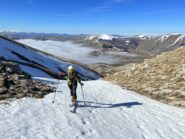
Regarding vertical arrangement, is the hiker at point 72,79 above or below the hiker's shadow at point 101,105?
above

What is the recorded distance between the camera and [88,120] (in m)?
20.5

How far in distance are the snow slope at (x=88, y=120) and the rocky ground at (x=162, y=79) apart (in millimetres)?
5982

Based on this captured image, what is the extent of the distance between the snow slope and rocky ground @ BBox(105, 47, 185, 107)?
598cm

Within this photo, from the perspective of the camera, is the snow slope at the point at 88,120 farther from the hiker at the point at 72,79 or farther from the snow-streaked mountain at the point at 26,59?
the snow-streaked mountain at the point at 26,59

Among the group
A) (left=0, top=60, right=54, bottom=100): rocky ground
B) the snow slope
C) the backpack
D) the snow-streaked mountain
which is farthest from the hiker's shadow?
A: the snow-streaked mountain

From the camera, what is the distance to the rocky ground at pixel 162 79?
33.8 metres

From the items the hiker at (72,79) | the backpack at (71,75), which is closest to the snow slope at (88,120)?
the hiker at (72,79)

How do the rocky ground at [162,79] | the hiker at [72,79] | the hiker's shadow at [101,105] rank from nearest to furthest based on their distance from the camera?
1. the hiker at [72,79]
2. the hiker's shadow at [101,105]
3. the rocky ground at [162,79]

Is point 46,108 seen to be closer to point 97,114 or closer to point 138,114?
point 97,114

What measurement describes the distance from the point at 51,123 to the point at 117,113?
Result: 685 cm

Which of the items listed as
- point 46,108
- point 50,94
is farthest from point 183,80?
point 46,108

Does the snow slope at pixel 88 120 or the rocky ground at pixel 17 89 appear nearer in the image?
the snow slope at pixel 88 120

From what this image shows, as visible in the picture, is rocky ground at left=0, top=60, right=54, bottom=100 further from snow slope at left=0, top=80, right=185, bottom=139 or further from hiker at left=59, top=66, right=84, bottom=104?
hiker at left=59, top=66, right=84, bottom=104

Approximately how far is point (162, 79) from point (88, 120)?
77.4 ft
